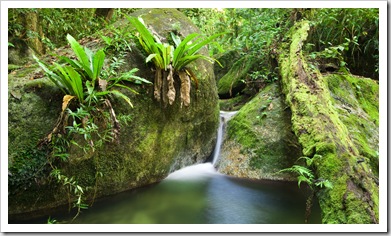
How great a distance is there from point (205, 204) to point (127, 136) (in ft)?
3.72

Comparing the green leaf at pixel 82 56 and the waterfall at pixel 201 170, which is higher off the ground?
the green leaf at pixel 82 56

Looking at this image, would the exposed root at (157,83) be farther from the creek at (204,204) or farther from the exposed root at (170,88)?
the creek at (204,204)

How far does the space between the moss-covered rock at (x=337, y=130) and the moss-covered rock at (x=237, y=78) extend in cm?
123

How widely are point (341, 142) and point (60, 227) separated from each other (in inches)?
103

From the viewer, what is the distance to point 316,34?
5246mm

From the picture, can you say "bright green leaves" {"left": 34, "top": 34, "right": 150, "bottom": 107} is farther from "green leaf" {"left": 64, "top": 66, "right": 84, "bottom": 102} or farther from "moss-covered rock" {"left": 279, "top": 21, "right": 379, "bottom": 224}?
"moss-covered rock" {"left": 279, "top": 21, "right": 379, "bottom": 224}

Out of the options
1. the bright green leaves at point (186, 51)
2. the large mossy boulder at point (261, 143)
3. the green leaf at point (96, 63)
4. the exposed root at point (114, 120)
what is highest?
the bright green leaves at point (186, 51)

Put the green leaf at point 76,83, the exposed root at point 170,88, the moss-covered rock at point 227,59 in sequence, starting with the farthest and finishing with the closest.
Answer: the moss-covered rock at point 227,59, the exposed root at point 170,88, the green leaf at point 76,83

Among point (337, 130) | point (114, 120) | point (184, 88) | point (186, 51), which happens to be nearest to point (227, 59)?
point (186, 51)

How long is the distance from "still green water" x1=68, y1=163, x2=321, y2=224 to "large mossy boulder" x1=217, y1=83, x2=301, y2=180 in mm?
210

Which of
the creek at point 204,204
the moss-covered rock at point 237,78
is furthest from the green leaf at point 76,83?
the moss-covered rock at point 237,78

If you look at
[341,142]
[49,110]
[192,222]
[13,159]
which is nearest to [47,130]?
[49,110]

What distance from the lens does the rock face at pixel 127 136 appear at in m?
2.29

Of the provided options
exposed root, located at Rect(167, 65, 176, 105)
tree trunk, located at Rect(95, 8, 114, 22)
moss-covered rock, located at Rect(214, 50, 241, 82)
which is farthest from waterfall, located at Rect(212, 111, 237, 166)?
tree trunk, located at Rect(95, 8, 114, 22)
